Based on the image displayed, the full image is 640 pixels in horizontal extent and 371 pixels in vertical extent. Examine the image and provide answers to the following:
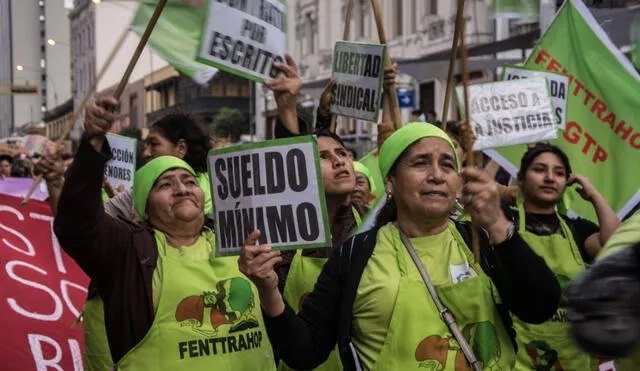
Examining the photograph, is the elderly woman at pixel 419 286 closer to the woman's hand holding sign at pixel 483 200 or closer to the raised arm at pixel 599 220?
the woman's hand holding sign at pixel 483 200

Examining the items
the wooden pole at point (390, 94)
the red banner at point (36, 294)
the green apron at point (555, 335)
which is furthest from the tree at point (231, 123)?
the green apron at point (555, 335)

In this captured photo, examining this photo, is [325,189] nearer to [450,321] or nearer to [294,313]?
[294,313]

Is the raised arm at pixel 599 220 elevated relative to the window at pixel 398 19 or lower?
lower

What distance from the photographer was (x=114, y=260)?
3.80 meters

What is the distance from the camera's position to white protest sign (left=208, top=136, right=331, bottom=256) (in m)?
3.44

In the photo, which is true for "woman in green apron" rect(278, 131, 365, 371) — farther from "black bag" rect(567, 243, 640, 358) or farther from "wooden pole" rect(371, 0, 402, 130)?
"black bag" rect(567, 243, 640, 358)

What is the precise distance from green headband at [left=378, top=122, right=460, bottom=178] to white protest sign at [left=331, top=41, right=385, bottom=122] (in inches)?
72.9

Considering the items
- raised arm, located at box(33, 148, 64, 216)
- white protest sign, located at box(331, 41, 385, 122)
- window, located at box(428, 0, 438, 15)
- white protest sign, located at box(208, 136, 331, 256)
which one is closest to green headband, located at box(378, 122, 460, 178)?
white protest sign, located at box(208, 136, 331, 256)

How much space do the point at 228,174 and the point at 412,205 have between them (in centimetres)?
64

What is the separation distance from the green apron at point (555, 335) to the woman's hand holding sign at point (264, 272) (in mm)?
1516

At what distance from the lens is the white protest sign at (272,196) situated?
11.3ft

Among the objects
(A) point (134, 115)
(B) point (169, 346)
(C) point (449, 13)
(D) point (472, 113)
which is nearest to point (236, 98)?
(A) point (134, 115)

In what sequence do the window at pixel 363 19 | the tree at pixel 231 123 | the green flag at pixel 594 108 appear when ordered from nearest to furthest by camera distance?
the green flag at pixel 594 108
the window at pixel 363 19
the tree at pixel 231 123

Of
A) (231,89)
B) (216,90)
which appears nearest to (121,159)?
(216,90)
